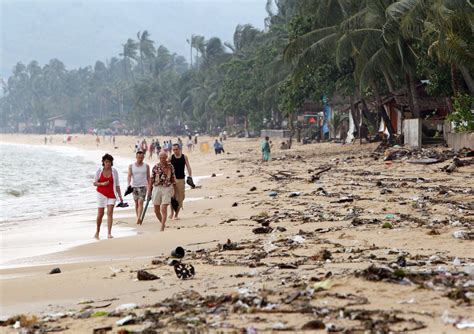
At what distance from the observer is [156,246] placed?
10.1 metres

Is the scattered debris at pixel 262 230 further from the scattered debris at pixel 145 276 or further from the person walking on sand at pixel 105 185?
the scattered debris at pixel 145 276

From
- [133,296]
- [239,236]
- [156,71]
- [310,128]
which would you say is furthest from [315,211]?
[156,71]

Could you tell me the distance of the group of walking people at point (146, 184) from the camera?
11586 millimetres

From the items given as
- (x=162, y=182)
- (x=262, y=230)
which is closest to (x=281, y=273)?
(x=262, y=230)

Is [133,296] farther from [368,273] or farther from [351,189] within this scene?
[351,189]

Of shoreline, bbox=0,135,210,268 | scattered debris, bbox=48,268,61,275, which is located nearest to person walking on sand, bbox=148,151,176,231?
shoreline, bbox=0,135,210,268

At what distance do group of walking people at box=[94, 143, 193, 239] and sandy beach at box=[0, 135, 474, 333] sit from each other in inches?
15.6

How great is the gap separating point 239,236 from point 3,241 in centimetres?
463

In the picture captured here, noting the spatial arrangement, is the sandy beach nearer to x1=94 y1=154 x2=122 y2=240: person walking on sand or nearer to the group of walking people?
the group of walking people

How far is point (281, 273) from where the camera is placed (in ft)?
21.1

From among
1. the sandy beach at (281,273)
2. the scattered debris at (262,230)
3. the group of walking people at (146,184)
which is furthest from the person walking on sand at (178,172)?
the scattered debris at (262,230)

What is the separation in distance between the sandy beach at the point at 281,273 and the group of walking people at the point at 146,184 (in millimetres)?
396

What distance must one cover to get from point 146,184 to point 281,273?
689 cm

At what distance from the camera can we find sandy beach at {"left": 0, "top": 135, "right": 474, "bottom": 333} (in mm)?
4879
